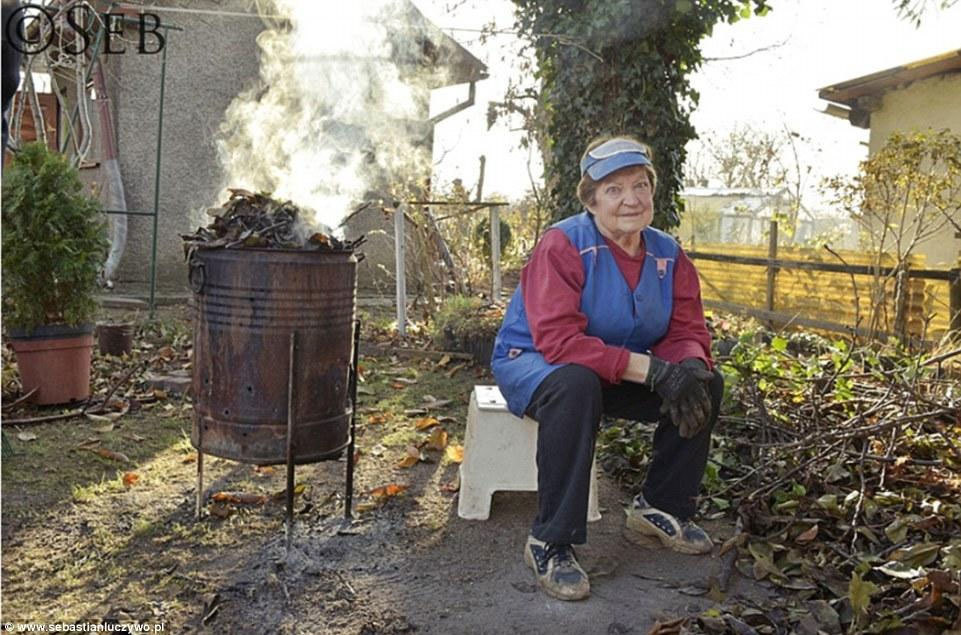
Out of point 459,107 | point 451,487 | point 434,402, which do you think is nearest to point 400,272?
point 434,402

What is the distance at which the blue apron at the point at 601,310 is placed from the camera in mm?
2951

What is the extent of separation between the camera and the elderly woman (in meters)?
2.75

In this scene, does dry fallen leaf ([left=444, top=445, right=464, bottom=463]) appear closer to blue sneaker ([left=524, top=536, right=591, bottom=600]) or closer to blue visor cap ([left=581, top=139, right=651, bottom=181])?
blue sneaker ([left=524, top=536, right=591, bottom=600])

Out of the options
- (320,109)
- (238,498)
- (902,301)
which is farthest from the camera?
(902,301)

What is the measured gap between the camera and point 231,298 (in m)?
3.08

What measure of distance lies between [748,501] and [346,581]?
5.35 feet

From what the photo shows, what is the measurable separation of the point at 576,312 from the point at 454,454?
5.56ft

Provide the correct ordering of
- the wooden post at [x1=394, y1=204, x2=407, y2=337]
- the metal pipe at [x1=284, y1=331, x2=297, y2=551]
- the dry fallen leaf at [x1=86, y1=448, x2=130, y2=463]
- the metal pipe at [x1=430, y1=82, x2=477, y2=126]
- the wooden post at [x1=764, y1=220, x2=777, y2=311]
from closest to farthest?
the metal pipe at [x1=284, y1=331, x2=297, y2=551] → the dry fallen leaf at [x1=86, y1=448, x2=130, y2=463] → the wooden post at [x1=394, y1=204, x2=407, y2=337] → the wooden post at [x1=764, y1=220, x2=777, y2=311] → the metal pipe at [x1=430, y1=82, x2=477, y2=126]

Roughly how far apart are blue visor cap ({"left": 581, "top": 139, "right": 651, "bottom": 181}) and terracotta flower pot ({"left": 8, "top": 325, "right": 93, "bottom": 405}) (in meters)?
3.56

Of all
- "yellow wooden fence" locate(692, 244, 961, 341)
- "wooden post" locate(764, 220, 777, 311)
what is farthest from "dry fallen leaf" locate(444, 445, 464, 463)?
"wooden post" locate(764, 220, 777, 311)

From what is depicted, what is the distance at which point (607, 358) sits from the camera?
2.78m

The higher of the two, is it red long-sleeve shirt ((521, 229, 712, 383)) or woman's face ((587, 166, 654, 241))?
woman's face ((587, 166, 654, 241))

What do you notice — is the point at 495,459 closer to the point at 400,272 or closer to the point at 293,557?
the point at 293,557

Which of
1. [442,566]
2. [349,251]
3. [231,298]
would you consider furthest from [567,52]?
[442,566]
